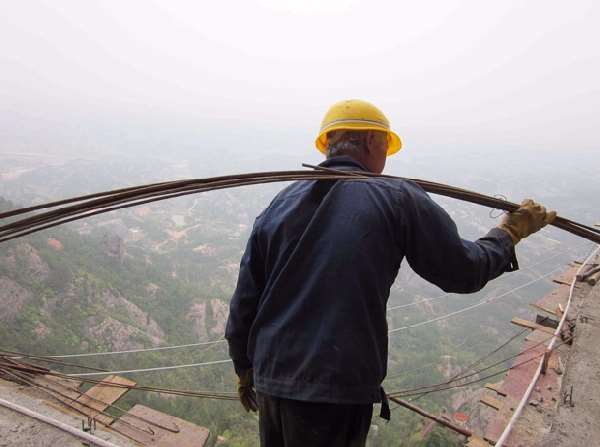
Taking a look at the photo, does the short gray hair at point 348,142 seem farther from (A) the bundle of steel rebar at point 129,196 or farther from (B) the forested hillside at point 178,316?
(B) the forested hillside at point 178,316

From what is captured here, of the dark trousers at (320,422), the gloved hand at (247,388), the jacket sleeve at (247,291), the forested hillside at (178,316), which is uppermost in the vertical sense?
the jacket sleeve at (247,291)

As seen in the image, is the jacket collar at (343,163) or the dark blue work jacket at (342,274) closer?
the dark blue work jacket at (342,274)

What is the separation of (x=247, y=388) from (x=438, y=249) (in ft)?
4.22

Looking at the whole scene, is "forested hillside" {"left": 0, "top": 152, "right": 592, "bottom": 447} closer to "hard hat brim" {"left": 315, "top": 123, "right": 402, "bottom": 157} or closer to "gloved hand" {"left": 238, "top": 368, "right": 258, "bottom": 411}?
"gloved hand" {"left": 238, "top": 368, "right": 258, "bottom": 411}

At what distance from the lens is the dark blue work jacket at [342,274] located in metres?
1.26

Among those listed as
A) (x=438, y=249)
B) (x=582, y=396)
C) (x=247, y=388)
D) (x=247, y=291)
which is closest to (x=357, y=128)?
(x=438, y=249)

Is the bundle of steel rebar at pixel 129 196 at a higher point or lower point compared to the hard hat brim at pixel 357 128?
lower

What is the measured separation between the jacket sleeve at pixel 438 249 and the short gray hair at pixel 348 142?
0.94 feet

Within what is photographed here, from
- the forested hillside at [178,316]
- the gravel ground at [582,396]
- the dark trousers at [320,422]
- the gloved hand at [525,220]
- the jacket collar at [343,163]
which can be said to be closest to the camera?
the dark trousers at [320,422]

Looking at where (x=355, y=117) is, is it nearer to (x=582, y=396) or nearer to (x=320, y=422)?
(x=320, y=422)

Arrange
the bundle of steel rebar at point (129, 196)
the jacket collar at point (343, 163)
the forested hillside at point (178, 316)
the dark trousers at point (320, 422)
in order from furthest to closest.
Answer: the forested hillside at point (178, 316)
the jacket collar at point (343, 163)
the dark trousers at point (320, 422)
the bundle of steel rebar at point (129, 196)

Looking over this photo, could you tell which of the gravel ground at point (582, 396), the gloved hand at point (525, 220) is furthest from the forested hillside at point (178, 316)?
the gloved hand at point (525, 220)

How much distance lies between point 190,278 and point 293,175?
184 feet

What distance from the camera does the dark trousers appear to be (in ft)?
4.36
